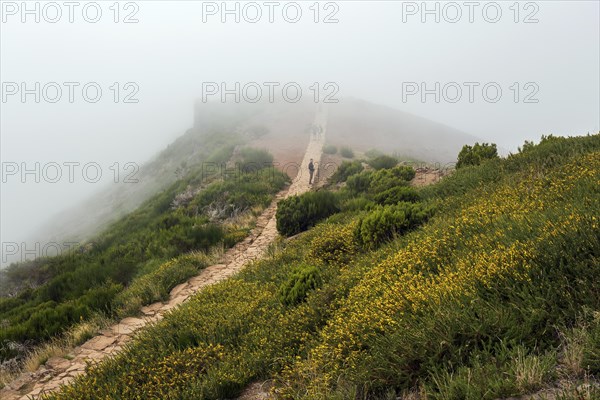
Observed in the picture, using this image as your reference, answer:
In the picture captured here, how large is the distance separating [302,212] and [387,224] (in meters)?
5.92

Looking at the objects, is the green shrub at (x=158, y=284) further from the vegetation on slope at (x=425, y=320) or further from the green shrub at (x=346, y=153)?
the green shrub at (x=346, y=153)

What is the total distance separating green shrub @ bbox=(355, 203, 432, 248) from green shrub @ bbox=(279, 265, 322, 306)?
1646 millimetres

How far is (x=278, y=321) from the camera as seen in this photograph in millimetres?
5246

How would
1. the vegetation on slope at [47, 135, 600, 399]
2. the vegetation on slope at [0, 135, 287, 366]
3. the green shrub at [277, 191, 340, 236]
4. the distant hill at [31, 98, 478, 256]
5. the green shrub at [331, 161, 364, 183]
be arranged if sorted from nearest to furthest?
the vegetation on slope at [47, 135, 600, 399] < the vegetation on slope at [0, 135, 287, 366] < the green shrub at [277, 191, 340, 236] < the green shrub at [331, 161, 364, 183] < the distant hill at [31, 98, 478, 256]

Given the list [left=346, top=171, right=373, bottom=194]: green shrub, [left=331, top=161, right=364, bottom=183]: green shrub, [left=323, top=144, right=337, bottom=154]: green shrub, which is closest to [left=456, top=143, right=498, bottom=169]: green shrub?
[left=346, top=171, right=373, bottom=194]: green shrub

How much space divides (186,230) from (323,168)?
43.9 feet

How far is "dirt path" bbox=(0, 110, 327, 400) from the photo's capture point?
6047 mm

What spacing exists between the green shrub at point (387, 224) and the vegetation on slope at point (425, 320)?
1.12 ft

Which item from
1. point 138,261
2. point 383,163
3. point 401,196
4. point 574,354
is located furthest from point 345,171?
point 574,354

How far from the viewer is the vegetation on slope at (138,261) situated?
874 cm

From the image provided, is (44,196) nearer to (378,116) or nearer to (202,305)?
(378,116)

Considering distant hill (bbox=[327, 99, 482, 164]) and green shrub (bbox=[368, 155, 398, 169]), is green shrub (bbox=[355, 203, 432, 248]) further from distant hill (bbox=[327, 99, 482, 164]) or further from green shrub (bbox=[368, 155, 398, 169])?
distant hill (bbox=[327, 99, 482, 164])

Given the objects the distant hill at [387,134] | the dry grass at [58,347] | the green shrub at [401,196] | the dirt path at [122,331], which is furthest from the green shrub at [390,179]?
the distant hill at [387,134]

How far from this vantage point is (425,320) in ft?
11.1
